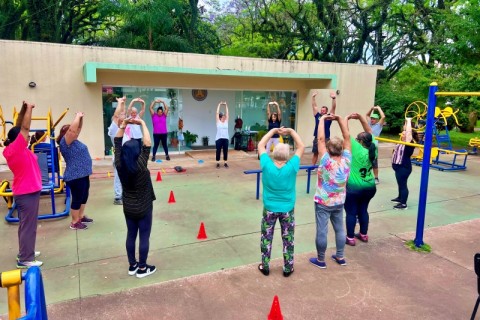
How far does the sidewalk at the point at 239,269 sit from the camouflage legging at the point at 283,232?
0.65 feet

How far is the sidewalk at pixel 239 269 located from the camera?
3627 mm

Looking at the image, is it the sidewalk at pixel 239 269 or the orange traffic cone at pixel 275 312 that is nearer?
the orange traffic cone at pixel 275 312

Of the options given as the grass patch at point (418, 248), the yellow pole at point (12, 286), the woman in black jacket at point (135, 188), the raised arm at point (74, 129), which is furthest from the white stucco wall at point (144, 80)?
the yellow pole at point (12, 286)

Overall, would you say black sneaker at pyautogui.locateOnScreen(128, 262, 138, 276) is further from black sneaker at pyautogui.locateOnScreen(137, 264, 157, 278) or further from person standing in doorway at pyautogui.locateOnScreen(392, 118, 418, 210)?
person standing in doorway at pyautogui.locateOnScreen(392, 118, 418, 210)

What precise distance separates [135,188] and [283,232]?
1671 mm

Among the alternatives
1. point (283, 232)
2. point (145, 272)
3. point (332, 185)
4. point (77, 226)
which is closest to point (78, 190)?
point (77, 226)

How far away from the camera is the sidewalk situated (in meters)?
3.63

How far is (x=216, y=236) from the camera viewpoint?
214 inches

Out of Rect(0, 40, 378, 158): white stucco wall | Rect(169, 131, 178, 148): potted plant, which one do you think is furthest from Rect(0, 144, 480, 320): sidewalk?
Rect(169, 131, 178, 148): potted plant

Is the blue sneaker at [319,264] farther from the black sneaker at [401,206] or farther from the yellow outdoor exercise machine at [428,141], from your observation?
the black sneaker at [401,206]

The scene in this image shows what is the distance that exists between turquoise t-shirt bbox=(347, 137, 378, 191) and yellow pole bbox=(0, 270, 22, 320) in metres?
4.07

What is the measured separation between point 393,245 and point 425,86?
42.4 feet

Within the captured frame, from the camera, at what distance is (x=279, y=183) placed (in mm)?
3873

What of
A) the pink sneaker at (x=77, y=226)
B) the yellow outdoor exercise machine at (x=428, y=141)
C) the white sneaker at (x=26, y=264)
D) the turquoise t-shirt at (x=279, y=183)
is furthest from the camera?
the pink sneaker at (x=77, y=226)
